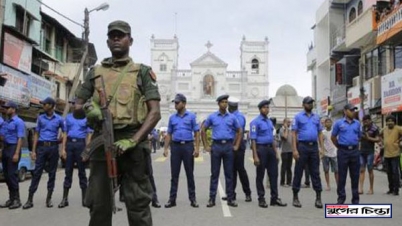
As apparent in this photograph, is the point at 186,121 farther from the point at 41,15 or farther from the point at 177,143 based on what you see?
the point at 41,15

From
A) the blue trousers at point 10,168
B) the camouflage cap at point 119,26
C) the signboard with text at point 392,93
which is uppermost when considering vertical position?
the signboard with text at point 392,93

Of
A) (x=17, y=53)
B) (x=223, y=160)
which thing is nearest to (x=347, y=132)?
(x=223, y=160)

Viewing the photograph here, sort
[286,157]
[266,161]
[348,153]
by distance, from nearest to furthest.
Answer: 1. [348,153]
2. [266,161]
3. [286,157]

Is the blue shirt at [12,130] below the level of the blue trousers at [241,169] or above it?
above

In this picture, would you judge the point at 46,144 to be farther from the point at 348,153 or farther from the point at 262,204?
the point at 348,153

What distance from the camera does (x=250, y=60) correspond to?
84.5 meters

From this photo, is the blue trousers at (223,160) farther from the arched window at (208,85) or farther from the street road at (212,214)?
the arched window at (208,85)

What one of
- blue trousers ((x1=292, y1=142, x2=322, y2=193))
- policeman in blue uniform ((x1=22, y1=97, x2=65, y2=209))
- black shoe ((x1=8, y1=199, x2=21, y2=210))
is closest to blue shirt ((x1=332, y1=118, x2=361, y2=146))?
blue trousers ((x1=292, y1=142, x2=322, y2=193))

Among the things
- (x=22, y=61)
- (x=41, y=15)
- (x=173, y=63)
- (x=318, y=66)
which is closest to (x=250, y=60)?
(x=173, y=63)

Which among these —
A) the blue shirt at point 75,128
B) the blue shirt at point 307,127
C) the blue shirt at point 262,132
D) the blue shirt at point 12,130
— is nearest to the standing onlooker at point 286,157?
the blue shirt at point 262,132

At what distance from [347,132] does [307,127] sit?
2.23 ft

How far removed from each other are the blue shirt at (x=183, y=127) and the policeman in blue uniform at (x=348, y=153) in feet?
8.26

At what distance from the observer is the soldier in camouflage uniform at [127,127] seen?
416cm

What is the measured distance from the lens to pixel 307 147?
9.16 m
